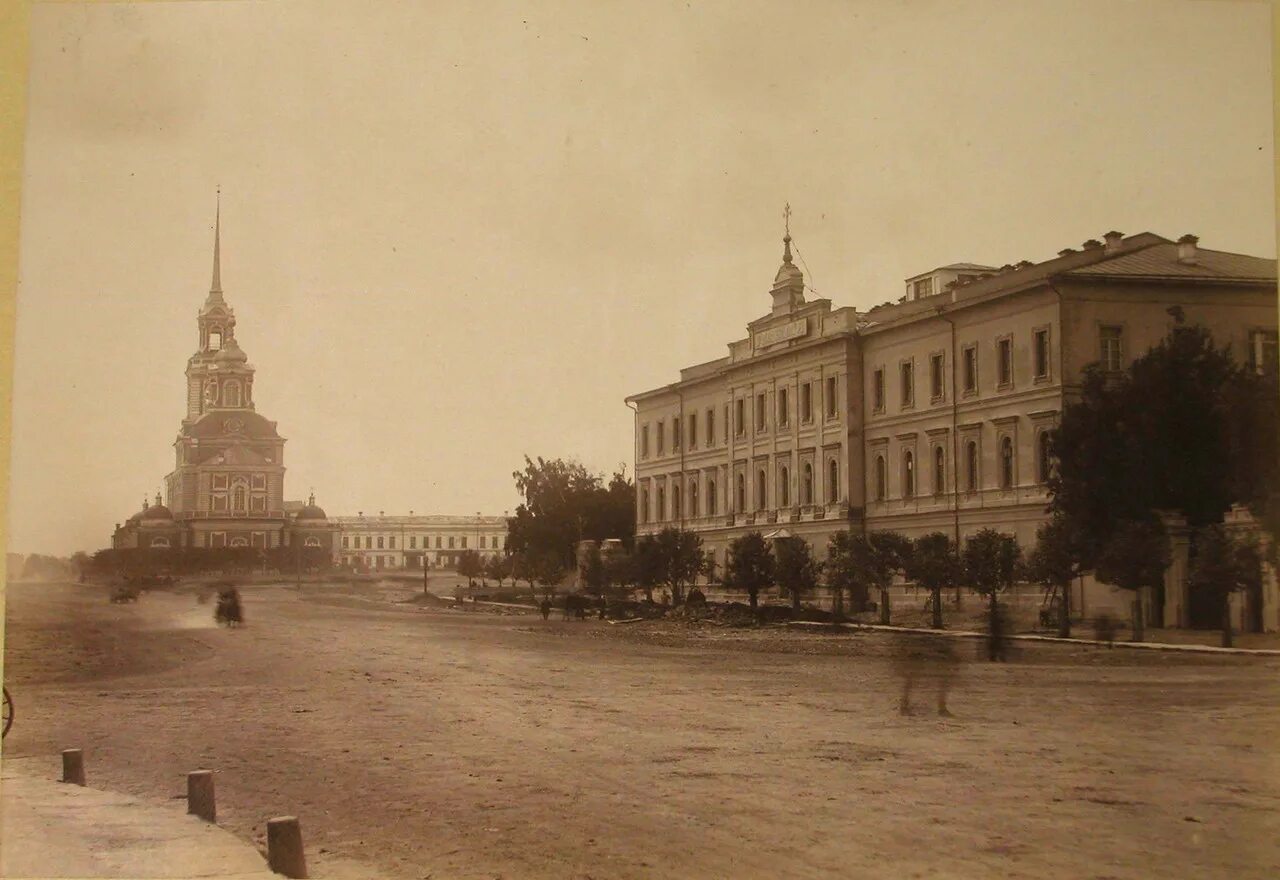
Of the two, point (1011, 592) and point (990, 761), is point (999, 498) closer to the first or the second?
point (1011, 592)

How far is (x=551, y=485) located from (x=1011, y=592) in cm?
312

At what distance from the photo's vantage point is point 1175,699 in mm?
7141

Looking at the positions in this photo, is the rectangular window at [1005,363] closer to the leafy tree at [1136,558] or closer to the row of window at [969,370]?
the row of window at [969,370]

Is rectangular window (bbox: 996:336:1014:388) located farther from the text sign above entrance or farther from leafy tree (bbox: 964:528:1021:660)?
the text sign above entrance

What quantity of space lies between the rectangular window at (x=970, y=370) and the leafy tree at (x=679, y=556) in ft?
7.73

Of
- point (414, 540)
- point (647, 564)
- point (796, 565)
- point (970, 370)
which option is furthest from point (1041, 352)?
point (414, 540)

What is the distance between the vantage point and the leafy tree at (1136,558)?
741 centimetres

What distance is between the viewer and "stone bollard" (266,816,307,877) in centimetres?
521

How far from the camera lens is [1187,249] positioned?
721 centimetres

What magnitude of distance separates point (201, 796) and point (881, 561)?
15.4ft

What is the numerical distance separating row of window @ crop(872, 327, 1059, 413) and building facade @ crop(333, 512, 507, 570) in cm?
284

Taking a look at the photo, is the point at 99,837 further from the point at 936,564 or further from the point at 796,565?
the point at 936,564

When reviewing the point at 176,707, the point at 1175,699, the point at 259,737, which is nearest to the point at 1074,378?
the point at 1175,699

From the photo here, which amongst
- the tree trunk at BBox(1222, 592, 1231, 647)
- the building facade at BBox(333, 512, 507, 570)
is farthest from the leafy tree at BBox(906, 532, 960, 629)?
the building facade at BBox(333, 512, 507, 570)
